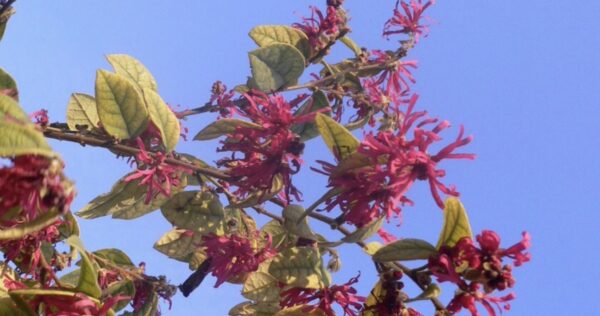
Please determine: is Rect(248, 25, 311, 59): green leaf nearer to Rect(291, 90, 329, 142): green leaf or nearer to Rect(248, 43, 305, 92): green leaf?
Rect(248, 43, 305, 92): green leaf

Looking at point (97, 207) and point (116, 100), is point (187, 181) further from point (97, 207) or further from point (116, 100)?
point (116, 100)

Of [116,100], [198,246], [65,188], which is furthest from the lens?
[198,246]

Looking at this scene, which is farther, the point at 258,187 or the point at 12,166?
the point at 258,187

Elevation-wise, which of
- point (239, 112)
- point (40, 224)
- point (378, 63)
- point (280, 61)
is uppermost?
point (378, 63)

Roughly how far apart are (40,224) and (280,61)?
152 cm

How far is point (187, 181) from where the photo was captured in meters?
3.12

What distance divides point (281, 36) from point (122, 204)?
1.06 m

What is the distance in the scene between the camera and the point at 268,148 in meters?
2.56

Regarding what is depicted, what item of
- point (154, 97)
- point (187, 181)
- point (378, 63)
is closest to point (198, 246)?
point (187, 181)

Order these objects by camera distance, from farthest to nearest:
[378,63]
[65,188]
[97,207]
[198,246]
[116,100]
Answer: [378,63] < [198,246] < [97,207] < [116,100] < [65,188]

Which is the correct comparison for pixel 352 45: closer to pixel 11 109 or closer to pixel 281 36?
pixel 281 36

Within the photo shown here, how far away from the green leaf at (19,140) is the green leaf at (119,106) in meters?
1.05

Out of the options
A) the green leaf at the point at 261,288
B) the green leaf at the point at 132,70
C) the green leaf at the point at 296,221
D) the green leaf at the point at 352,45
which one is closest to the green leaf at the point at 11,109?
the green leaf at the point at 296,221

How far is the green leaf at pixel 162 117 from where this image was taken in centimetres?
254
